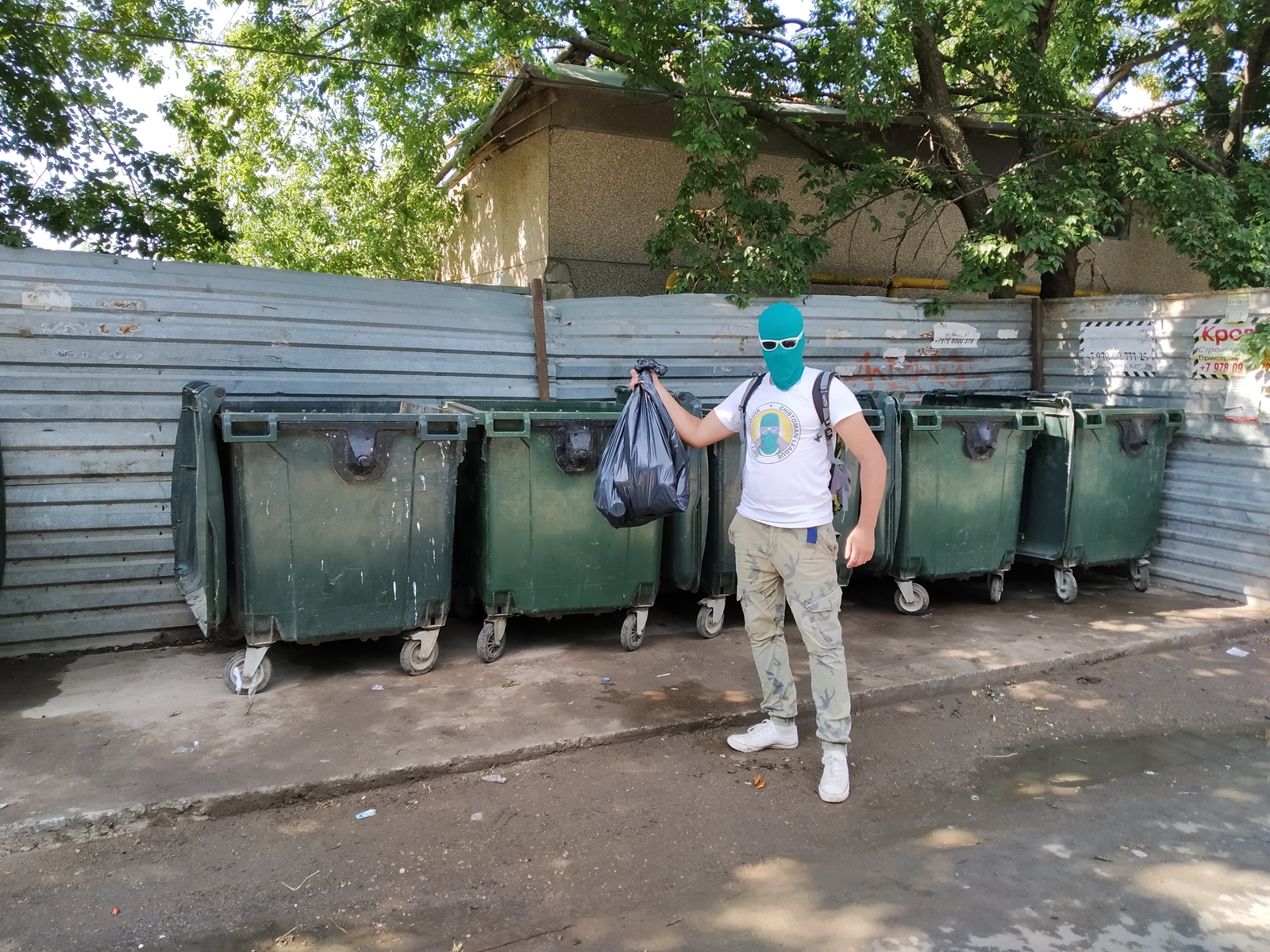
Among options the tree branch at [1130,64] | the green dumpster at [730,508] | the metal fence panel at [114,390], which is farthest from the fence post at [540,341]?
the tree branch at [1130,64]

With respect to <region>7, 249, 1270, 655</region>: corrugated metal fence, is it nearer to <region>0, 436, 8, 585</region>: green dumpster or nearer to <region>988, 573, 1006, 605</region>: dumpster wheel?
<region>0, 436, 8, 585</region>: green dumpster

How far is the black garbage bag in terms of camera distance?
12.7ft

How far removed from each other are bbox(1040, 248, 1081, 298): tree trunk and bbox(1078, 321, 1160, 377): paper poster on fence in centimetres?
Answer: 91

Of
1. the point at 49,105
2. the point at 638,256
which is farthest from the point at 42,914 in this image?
the point at 638,256

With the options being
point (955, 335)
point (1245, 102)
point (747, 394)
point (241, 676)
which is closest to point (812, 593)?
point (747, 394)

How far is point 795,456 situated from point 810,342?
11.6 ft

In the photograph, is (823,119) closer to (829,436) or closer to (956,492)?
(956,492)

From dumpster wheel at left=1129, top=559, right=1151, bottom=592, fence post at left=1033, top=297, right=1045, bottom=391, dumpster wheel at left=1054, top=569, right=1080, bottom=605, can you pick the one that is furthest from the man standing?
fence post at left=1033, top=297, right=1045, bottom=391

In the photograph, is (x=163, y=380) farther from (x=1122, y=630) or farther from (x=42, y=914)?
(x=1122, y=630)

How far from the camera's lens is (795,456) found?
3.36 m

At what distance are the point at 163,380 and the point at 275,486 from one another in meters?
1.35

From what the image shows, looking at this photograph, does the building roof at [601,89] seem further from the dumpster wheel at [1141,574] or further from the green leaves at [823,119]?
the dumpster wheel at [1141,574]

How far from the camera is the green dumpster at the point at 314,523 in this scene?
3.95 meters

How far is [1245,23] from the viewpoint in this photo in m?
7.38
